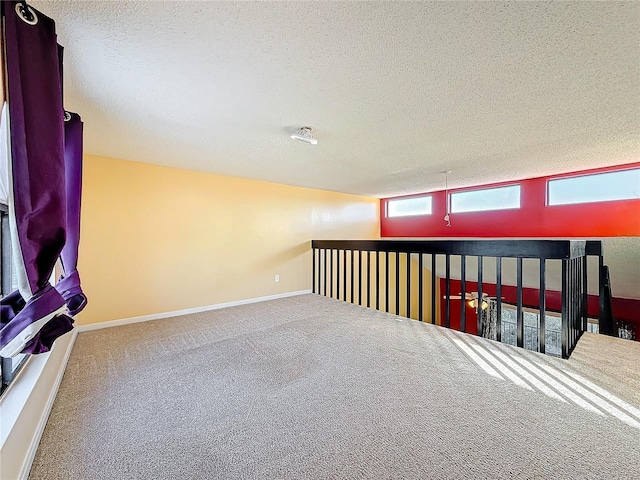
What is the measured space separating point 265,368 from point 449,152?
306 centimetres

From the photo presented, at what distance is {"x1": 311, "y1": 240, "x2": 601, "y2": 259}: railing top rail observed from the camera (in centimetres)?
223

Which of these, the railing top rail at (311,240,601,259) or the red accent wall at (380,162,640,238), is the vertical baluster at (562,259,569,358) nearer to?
the railing top rail at (311,240,601,259)

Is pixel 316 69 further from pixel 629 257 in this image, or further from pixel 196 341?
pixel 629 257

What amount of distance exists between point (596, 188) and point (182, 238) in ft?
20.1

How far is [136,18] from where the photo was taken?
124 centimetres

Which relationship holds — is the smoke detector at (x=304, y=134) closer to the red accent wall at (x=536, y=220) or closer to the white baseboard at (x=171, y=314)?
the white baseboard at (x=171, y=314)

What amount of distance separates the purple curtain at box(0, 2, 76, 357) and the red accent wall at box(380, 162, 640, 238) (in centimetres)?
577

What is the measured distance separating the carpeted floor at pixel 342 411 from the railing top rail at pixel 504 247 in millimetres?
879

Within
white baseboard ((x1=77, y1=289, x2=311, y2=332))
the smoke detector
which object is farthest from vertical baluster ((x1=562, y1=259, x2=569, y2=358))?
white baseboard ((x1=77, y1=289, x2=311, y2=332))

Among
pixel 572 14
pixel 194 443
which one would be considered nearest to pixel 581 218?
pixel 572 14

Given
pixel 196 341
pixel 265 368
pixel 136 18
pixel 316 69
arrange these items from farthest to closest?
1. pixel 196 341
2. pixel 265 368
3. pixel 316 69
4. pixel 136 18

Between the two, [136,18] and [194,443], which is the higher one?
[136,18]

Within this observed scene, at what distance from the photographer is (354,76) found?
167 cm

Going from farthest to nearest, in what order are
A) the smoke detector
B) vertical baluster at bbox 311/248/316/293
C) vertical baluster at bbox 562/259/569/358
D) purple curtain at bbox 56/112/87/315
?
vertical baluster at bbox 311/248/316/293 → the smoke detector → vertical baluster at bbox 562/259/569/358 → purple curtain at bbox 56/112/87/315
